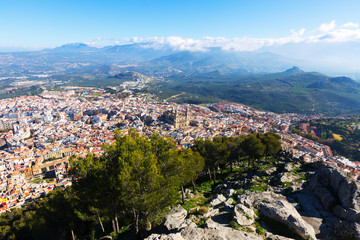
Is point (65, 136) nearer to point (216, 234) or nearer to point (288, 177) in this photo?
point (288, 177)

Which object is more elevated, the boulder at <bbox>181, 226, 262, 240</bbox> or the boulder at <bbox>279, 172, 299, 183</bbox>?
the boulder at <bbox>181, 226, 262, 240</bbox>

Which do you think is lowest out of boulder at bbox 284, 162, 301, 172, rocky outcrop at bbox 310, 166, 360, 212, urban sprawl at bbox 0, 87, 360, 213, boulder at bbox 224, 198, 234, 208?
urban sprawl at bbox 0, 87, 360, 213

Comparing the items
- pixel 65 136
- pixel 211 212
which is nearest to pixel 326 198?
pixel 211 212

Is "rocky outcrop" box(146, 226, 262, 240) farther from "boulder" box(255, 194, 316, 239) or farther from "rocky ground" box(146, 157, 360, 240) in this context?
"boulder" box(255, 194, 316, 239)

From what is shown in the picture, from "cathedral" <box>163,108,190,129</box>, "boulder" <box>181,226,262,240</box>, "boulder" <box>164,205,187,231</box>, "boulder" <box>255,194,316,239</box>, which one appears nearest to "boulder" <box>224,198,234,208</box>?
"boulder" <box>255,194,316,239</box>

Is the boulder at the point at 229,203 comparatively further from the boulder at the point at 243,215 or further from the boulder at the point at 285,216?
the boulder at the point at 285,216

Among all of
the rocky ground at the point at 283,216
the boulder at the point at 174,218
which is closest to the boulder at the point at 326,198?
the rocky ground at the point at 283,216

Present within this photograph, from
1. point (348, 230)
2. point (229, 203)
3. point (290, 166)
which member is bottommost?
point (290, 166)
